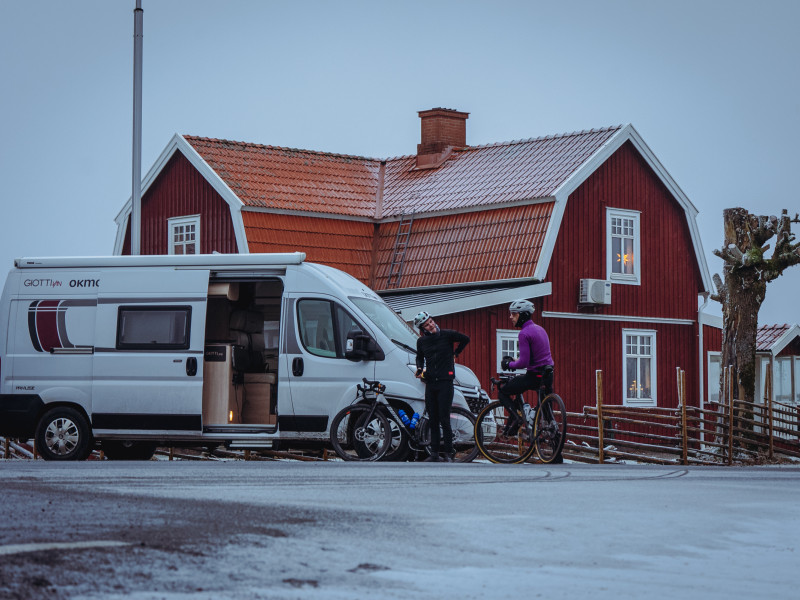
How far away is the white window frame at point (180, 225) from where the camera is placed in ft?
113

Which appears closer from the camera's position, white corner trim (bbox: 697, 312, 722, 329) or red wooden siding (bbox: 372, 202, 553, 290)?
red wooden siding (bbox: 372, 202, 553, 290)

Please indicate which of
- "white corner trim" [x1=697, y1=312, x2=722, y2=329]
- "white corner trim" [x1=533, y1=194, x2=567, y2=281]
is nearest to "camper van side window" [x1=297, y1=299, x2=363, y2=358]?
"white corner trim" [x1=533, y1=194, x2=567, y2=281]

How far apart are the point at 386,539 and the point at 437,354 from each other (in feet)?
30.1

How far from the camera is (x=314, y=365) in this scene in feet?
57.9

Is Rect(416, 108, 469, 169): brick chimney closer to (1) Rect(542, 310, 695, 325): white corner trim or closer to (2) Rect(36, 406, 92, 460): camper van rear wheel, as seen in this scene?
(1) Rect(542, 310, 695, 325): white corner trim

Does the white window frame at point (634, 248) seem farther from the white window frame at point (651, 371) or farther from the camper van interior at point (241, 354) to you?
the camper van interior at point (241, 354)

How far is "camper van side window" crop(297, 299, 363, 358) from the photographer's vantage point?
17.6 meters

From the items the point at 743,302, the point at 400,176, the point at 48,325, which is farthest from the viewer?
the point at 400,176

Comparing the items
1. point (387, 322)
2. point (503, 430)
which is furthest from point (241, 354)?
point (503, 430)

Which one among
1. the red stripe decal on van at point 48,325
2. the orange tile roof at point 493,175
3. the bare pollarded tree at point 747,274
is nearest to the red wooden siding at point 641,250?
the orange tile roof at point 493,175

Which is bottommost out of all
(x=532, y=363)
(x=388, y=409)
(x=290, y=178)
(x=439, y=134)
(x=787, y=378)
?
(x=388, y=409)

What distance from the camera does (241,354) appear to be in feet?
62.7

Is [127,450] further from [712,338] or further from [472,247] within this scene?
[712,338]

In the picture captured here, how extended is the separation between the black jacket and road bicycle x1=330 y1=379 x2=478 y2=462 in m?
0.60
